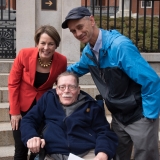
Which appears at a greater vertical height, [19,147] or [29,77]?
[29,77]

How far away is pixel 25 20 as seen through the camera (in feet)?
21.9

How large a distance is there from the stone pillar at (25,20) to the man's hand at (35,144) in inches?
154

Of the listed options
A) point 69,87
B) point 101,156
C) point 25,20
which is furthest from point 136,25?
point 101,156

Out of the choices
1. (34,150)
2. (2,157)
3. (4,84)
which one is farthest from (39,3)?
(34,150)

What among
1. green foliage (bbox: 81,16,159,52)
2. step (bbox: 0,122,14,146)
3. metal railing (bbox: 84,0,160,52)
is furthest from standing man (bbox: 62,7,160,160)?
green foliage (bbox: 81,16,159,52)

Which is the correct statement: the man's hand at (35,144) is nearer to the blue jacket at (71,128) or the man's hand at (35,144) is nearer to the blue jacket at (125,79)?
the blue jacket at (71,128)

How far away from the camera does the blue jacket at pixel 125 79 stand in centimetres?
287

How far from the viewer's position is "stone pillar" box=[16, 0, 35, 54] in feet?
21.8

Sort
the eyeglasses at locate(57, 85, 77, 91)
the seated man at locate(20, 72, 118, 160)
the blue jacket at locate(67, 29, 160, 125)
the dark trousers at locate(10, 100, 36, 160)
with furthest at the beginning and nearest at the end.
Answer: the dark trousers at locate(10, 100, 36, 160) → the eyeglasses at locate(57, 85, 77, 91) → the seated man at locate(20, 72, 118, 160) → the blue jacket at locate(67, 29, 160, 125)

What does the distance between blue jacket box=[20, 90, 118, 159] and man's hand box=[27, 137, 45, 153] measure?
0.07m

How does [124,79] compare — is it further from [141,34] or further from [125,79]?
[141,34]

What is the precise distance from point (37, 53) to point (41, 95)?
43 centimetres

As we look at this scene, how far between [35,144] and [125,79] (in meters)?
0.92

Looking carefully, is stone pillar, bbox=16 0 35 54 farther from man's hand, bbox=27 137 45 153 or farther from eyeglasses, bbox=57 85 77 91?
man's hand, bbox=27 137 45 153
